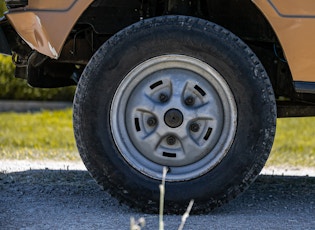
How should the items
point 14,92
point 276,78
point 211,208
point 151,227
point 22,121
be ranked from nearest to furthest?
point 151,227, point 211,208, point 276,78, point 22,121, point 14,92

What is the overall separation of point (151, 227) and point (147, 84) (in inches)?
33.7

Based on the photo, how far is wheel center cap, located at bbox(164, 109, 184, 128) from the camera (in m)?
4.64

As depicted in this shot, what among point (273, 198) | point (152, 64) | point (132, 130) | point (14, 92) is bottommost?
point (14, 92)

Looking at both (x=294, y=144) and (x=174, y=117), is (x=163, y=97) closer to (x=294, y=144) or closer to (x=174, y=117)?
(x=174, y=117)

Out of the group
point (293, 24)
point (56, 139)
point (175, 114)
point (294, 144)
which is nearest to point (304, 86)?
point (293, 24)

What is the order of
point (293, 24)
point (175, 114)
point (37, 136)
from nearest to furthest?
point (293, 24) → point (175, 114) → point (37, 136)

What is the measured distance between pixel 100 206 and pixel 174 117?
796mm

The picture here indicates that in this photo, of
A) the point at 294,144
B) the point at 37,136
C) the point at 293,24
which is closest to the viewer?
the point at 293,24

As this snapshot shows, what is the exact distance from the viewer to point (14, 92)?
1402cm

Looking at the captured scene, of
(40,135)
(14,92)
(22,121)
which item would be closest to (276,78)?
(40,135)

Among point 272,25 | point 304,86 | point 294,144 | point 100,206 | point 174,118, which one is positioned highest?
point 272,25

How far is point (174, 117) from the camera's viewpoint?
464 cm

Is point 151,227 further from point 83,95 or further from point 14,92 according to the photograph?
point 14,92

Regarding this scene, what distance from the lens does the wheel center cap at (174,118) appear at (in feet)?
15.2
